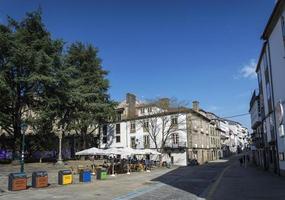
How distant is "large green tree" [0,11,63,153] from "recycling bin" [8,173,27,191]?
19.9 meters

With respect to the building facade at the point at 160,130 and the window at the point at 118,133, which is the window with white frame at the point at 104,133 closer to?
the building facade at the point at 160,130

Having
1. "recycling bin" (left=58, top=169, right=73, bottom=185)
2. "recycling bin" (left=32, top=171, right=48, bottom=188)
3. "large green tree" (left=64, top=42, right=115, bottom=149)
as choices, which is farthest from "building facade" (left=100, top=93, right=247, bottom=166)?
"recycling bin" (left=32, top=171, right=48, bottom=188)

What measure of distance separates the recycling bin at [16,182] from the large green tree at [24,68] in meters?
19.9

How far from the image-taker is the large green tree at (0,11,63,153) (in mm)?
40656

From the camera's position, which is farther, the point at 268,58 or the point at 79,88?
the point at 79,88

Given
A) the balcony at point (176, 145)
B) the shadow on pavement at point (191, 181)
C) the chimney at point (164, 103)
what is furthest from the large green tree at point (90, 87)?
the shadow on pavement at point (191, 181)

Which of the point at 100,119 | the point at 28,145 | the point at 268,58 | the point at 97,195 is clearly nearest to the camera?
the point at 97,195

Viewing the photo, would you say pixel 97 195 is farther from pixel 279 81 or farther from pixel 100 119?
pixel 100 119

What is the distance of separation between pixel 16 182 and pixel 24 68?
77.9 feet

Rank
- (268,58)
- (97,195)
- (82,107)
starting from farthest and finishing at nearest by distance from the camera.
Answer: (82,107)
(268,58)
(97,195)

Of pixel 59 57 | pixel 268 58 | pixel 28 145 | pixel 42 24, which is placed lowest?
pixel 28 145

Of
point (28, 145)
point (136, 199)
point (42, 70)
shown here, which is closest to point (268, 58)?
point (136, 199)

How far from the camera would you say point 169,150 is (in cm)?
6850

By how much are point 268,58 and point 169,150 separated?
38.5 m
